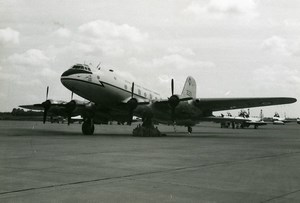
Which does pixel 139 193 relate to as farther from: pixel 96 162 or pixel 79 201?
pixel 96 162

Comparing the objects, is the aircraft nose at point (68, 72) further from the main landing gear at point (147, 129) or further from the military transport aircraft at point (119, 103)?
the main landing gear at point (147, 129)

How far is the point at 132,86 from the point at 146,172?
1977 centimetres

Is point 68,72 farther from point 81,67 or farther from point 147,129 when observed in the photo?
point 147,129

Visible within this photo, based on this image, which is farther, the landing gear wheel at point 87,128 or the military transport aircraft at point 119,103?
the landing gear wheel at point 87,128

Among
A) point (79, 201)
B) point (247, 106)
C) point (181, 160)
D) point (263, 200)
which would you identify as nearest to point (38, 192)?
point (79, 201)

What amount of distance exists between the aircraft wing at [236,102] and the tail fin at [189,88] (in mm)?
6469

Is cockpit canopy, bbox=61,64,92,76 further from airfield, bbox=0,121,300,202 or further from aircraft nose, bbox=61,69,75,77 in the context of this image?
airfield, bbox=0,121,300,202

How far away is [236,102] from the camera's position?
30.9 meters

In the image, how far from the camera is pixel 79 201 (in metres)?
6.36

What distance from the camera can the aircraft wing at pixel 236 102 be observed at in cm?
3011

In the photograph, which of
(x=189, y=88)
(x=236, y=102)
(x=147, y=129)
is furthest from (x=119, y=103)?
(x=189, y=88)

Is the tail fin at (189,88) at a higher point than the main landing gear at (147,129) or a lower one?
higher

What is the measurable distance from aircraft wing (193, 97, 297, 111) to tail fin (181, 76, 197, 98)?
6469 millimetres

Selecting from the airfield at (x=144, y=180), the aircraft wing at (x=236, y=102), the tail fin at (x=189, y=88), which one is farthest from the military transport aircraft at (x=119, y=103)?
the airfield at (x=144, y=180)
